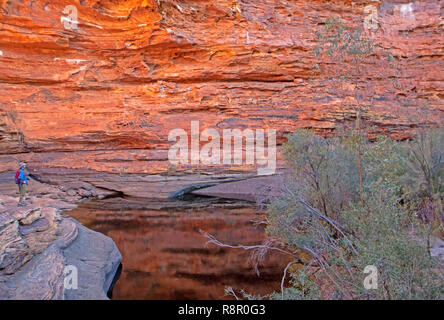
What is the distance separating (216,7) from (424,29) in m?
10.6

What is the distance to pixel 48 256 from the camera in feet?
20.1

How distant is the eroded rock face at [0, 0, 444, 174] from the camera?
16.1 m

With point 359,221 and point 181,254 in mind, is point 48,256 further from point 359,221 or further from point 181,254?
point 359,221

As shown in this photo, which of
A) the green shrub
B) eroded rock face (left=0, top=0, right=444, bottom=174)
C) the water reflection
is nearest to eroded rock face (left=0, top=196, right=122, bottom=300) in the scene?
the water reflection

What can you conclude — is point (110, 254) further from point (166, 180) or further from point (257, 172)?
point (257, 172)

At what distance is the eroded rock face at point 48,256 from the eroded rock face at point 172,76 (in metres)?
8.77

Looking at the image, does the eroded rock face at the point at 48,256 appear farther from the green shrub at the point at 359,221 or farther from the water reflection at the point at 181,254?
the green shrub at the point at 359,221

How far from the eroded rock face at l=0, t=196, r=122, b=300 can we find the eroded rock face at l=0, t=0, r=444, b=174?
8773 millimetres

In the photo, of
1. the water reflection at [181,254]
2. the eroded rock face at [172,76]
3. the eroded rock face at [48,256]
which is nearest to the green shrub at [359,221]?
the water reflection at [181,254]

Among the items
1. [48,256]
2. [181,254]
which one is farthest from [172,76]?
[48,256]

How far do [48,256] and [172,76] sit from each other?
1232 centimetres

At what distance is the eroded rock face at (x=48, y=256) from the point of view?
16.9 feet

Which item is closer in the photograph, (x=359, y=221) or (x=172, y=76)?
(x=359, y=221)
